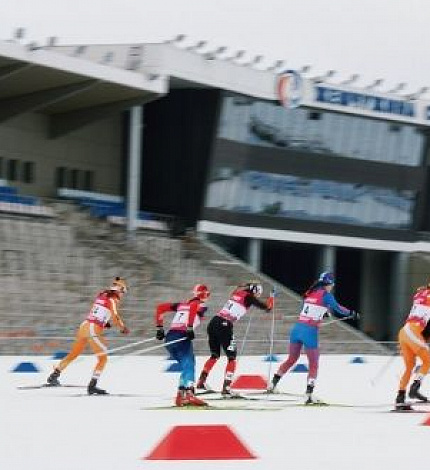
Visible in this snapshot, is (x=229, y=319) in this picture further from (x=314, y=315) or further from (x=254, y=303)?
(x=314, y=315)

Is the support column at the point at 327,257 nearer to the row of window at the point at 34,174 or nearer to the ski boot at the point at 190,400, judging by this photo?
the row of window at the point at 34,174

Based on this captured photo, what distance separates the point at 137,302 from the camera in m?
40.2

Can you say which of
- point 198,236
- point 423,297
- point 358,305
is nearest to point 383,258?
point 358,305

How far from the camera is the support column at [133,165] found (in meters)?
46.8

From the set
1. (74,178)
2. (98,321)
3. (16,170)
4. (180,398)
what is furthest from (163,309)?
(74,178)

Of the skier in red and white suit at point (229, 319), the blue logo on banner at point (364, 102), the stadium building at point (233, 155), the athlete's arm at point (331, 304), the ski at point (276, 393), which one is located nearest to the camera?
the athlete's arm at point (331, 304)

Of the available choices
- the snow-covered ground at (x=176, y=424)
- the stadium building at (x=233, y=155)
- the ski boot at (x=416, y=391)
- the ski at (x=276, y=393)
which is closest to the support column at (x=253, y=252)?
the stadium building at (x=233, y=155)

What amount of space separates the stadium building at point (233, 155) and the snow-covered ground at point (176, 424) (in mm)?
23168

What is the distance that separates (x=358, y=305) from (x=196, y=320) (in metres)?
47.7

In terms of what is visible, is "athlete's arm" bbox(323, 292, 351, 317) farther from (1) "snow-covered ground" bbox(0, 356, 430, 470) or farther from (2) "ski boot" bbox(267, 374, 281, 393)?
(2) "ski boot" bbox(267, 374, 281, 393)

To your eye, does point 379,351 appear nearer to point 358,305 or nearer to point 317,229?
point 317,229

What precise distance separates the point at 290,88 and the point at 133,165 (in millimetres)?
8446

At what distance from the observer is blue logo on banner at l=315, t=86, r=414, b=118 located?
52.9m

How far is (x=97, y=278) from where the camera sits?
40.4 metres
